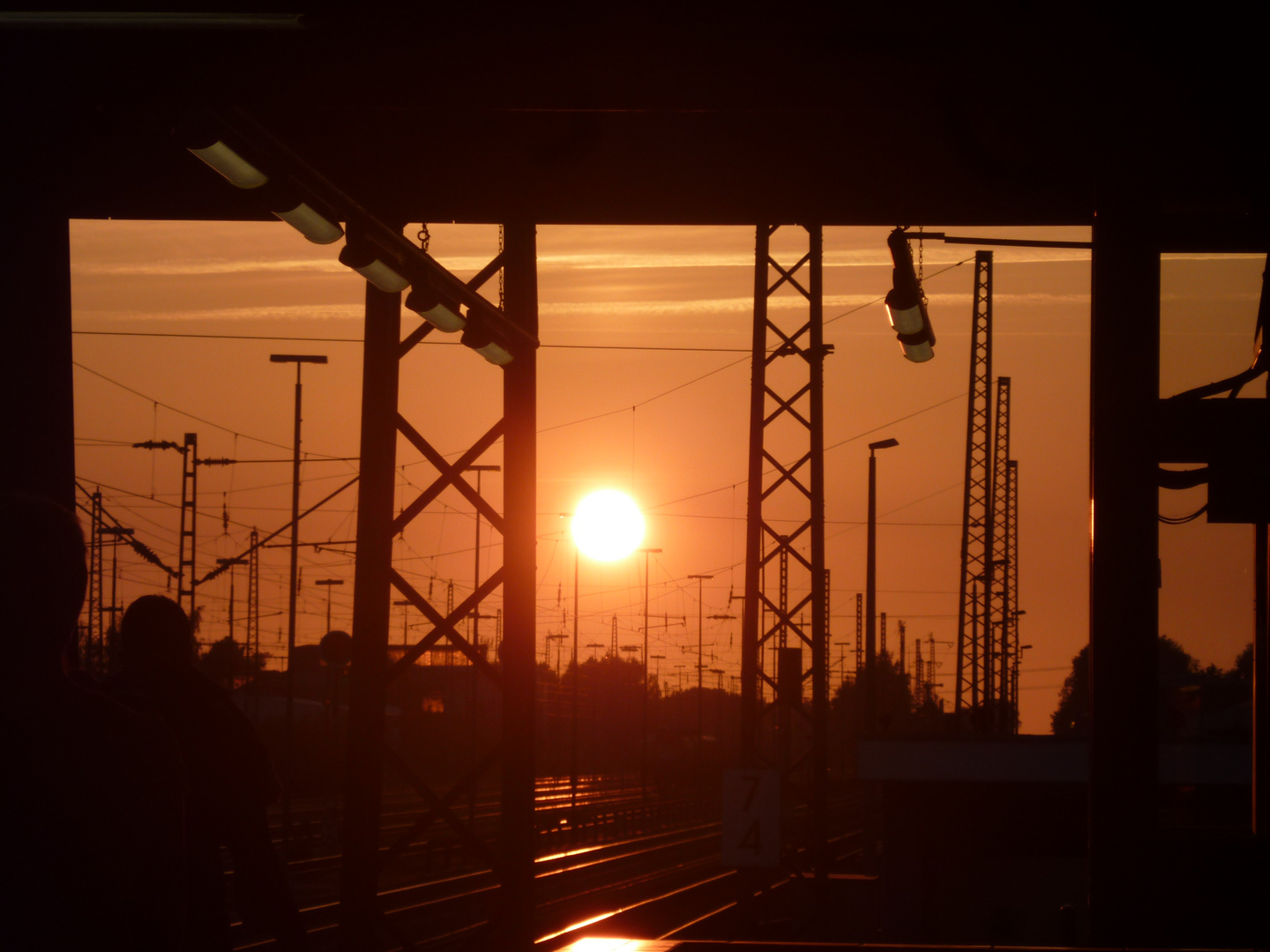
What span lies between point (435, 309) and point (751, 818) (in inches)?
273

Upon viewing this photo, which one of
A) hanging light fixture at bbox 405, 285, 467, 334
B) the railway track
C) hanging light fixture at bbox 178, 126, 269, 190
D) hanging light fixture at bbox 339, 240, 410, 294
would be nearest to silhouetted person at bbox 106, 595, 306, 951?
hanging light fixture at bbox 178, 126, 269, 190

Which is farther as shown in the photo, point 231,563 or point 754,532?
point 231,563

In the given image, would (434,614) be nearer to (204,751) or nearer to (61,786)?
(204,751)

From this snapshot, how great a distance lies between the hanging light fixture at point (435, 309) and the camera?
8.16m

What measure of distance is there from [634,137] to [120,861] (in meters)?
6.17

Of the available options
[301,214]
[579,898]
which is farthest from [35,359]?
[579,898]

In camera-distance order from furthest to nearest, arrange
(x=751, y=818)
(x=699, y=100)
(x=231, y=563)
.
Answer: (x=231, y=563)
(x=751, y=818)
(x=699, y=100)

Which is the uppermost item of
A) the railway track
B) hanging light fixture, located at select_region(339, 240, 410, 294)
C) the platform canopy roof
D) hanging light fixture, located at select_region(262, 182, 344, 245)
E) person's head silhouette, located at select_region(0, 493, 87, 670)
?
the platform canopy roof

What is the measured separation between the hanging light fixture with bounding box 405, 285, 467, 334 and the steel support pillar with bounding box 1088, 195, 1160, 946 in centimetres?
378

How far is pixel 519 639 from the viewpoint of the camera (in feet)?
29.6

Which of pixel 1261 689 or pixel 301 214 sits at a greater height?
pixel 301 214

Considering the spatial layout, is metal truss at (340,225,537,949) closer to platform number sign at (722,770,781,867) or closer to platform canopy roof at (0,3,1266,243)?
platform canopy roof at (0,3,1266,243)

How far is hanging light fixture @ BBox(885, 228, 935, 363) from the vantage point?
27.3ft

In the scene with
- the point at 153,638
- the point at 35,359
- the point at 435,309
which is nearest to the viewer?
the point at 153,638
